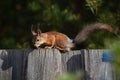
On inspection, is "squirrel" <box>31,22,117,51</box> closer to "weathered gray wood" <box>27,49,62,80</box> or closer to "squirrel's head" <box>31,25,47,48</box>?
"squirrel's head" <box>31,25,47,48</box>

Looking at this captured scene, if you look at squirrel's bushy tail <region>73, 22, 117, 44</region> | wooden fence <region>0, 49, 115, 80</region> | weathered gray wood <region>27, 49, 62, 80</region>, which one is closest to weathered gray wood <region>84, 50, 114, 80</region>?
wooden fence <region>0, 49, 115, 80</region>

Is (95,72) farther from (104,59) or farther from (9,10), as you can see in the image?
(9,10)

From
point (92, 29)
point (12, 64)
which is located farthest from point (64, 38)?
point (12, 64)

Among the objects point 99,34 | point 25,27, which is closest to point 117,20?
point 99,34

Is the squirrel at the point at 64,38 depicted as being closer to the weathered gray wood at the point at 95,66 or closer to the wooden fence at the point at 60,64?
the wooden fence at the point at 60,64

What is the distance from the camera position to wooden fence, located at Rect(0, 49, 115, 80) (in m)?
→ 2.49

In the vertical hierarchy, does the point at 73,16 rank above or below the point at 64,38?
above

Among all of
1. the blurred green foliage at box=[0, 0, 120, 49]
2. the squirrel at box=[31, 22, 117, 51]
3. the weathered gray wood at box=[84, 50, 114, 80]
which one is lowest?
the weathered gray wood at box=[84, 50, 114, 80]

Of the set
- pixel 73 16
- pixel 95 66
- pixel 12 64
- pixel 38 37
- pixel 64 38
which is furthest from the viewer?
pixel 73 16

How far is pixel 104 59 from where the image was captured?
2.45m

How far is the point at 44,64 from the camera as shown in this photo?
2561mm

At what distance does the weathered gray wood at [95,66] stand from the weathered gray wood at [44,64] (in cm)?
17

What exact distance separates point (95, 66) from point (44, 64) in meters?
0.31

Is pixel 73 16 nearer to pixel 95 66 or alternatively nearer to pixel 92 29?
pixel 92 29
